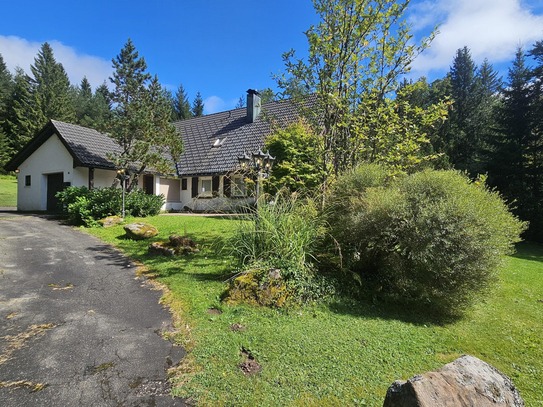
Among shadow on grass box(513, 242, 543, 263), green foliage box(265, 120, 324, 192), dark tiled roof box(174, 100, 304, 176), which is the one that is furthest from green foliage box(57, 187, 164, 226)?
shadow on grass box(513, 242, 543, 263)

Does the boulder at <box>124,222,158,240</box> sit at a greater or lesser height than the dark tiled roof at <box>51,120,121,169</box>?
lesser

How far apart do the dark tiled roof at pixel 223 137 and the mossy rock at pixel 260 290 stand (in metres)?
11.8

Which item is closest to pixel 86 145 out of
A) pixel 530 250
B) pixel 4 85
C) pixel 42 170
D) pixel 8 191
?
pixel 42 170

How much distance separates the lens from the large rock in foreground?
6.57 ft

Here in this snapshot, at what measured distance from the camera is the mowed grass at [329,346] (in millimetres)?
2754

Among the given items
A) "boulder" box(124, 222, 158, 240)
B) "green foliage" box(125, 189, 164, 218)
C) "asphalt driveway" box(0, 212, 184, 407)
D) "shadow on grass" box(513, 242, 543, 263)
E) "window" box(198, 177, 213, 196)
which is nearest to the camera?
"asphalt driveway" box(0, 212, 184, 407)

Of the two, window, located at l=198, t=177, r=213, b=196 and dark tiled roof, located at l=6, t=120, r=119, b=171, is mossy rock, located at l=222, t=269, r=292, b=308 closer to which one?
dark tiled roof, located at l=6, t=120, r=119, b=171

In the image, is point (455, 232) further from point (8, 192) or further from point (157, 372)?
point (8, 192)

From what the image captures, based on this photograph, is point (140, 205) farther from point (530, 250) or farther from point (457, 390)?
point (530, 250)

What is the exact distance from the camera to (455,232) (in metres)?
4.14

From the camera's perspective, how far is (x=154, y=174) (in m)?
17.8

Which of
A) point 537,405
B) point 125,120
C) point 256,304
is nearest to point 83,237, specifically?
point 125,120

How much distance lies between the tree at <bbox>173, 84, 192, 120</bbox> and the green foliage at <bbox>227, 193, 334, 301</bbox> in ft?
152

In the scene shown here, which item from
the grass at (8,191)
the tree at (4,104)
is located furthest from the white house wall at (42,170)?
the tree at (4,104)
